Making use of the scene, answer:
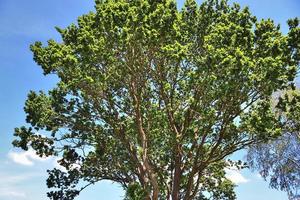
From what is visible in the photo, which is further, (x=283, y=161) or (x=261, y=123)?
(x=283, y=161)

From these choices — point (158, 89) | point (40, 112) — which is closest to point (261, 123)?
point (158, 89)

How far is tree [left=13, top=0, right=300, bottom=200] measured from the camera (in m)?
17.7

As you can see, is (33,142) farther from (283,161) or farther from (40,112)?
(283,161)

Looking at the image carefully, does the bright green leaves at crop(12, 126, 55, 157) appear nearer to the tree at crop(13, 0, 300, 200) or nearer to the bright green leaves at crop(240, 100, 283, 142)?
the tree at crop(13, 0, 300, 200)

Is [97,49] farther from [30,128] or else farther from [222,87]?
[30,128]

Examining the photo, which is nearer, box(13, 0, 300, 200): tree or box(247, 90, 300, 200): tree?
box(13, 0, 300, 200): tree

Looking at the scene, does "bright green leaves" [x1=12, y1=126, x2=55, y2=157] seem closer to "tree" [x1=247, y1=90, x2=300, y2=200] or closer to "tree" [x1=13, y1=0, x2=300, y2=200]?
"tree" [x1=13, y1=0, x2=300, y2=200]

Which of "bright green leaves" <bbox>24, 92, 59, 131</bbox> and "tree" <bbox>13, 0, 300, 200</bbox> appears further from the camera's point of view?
"bright green leaves" <bbox>24, 92, 59, 131</bbox>

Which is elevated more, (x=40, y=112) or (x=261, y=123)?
(x=40, y=112)

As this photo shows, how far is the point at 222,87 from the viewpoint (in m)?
17.4

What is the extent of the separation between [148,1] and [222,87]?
4.98m

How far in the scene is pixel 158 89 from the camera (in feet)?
70.4

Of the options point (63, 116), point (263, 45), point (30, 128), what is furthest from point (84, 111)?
point (263, 45)

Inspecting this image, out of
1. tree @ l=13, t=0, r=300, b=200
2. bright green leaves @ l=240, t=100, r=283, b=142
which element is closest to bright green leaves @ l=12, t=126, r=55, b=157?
tree @ l=13, t=0, r=300, b=200
